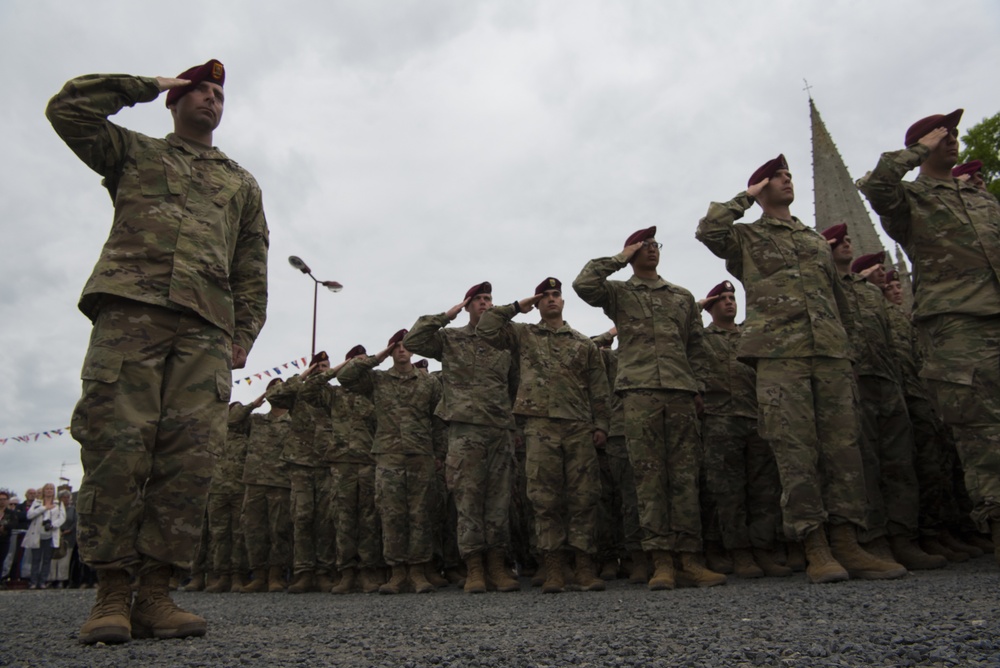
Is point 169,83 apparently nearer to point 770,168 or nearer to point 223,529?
point 770,168

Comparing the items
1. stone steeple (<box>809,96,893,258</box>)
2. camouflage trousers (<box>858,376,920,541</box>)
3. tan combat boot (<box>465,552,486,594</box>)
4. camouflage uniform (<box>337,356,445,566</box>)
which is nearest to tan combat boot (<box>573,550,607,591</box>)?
tan combat boot (<box>465,552,486,594</box>)

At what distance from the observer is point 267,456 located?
9.23m

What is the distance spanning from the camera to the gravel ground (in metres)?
2.04

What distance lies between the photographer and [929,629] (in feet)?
7.30

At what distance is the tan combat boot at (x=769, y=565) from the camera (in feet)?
16.5

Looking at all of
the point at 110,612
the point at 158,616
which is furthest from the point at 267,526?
the point at 110,612

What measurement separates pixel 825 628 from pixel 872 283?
483cm

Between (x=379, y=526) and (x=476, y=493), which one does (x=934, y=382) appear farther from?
(x=379, y=526)

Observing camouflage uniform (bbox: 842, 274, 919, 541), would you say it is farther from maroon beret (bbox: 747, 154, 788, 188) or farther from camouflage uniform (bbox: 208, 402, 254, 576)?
camouflage uniform (bbox: 208, 402, 254, 576)

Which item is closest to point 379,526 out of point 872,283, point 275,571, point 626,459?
point 275,571

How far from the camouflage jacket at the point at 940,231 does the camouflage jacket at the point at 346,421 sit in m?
5.47

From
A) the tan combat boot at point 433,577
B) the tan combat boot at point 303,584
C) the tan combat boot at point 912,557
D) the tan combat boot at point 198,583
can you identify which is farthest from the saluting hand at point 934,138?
the tan combat boot at point 198,583

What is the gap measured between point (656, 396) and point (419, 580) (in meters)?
3.14

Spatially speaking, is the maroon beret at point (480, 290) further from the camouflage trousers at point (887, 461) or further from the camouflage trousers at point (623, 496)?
the camouflage trousers at point (887, 461)
